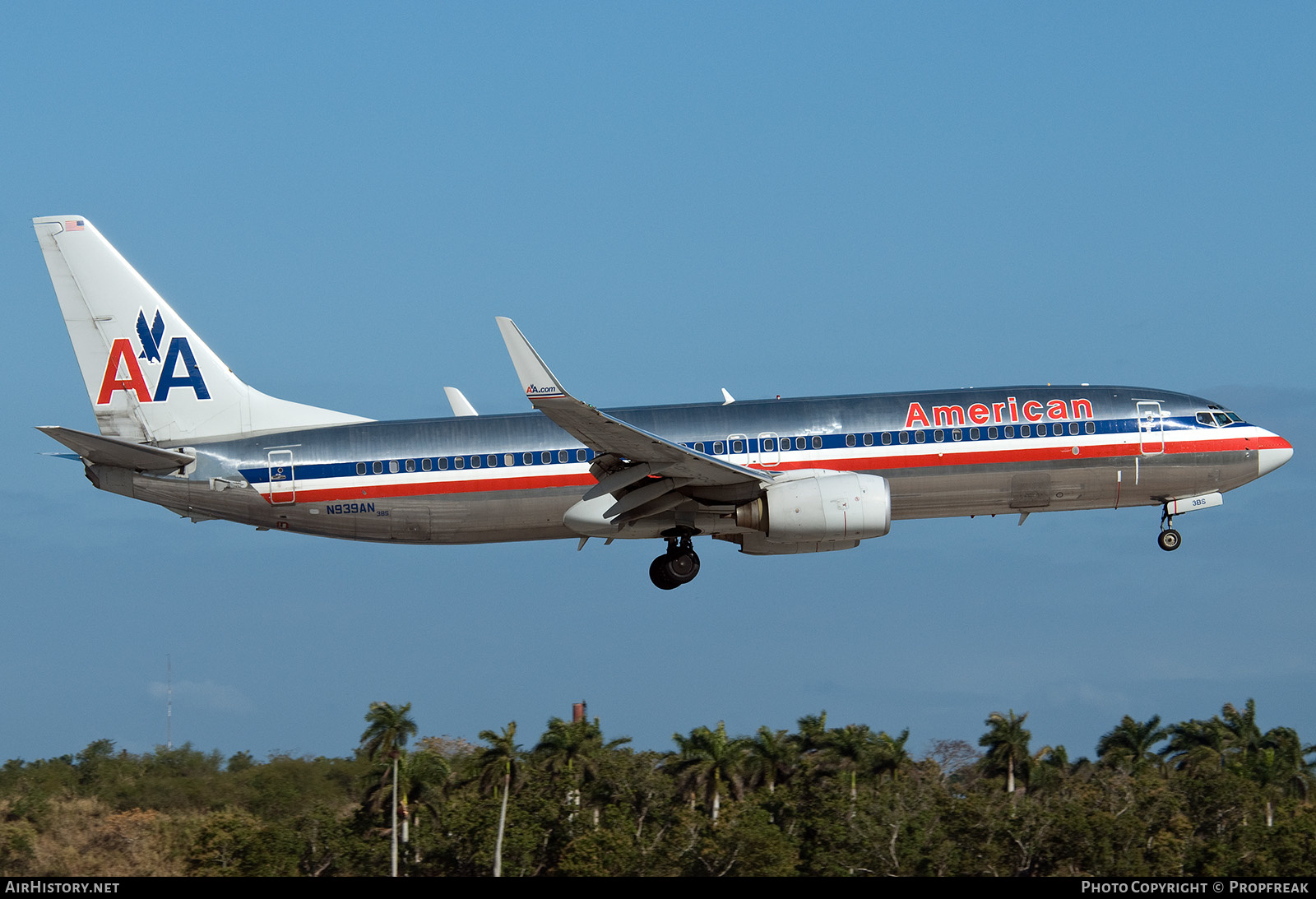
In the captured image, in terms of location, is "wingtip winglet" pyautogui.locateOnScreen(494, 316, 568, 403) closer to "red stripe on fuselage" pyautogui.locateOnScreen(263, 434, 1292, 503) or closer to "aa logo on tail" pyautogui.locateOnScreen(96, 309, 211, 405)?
"red stripe on fuselage" pyautogui.locateOnScreen(263, 434, 1292, 503)

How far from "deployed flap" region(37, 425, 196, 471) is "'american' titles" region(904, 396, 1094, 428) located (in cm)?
1863

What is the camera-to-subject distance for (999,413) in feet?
122

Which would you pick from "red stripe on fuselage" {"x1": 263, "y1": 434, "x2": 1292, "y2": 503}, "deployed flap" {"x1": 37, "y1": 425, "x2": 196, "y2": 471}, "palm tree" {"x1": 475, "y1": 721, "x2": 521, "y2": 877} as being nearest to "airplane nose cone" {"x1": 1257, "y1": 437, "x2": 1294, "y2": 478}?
"red stripe on fuselage" {"x1": 263, "y1": 434, "x2": 1292, "y2": 503}

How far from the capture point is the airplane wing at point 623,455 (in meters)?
31.1

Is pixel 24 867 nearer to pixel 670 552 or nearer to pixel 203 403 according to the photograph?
pixel 203 403

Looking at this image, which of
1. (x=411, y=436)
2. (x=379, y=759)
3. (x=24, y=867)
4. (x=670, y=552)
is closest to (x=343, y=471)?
(x=411, y=436)

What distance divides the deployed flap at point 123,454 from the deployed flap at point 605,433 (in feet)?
33.1

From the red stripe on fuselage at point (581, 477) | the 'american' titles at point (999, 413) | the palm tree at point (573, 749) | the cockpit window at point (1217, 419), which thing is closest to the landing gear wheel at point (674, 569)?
the red stripe on fuselage at point (581, 477)

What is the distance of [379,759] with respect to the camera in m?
76.3

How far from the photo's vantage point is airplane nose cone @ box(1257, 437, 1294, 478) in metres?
39.0

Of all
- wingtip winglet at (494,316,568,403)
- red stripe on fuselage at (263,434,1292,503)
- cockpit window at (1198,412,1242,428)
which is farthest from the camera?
cockpit window at (1198,412,1242,428)

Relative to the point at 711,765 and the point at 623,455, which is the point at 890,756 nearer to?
the point at 711,765

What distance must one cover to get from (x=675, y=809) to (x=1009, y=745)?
22.8 meters

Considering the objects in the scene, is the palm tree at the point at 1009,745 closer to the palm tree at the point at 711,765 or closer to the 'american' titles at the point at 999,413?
the palm tree at the point at 711,765
